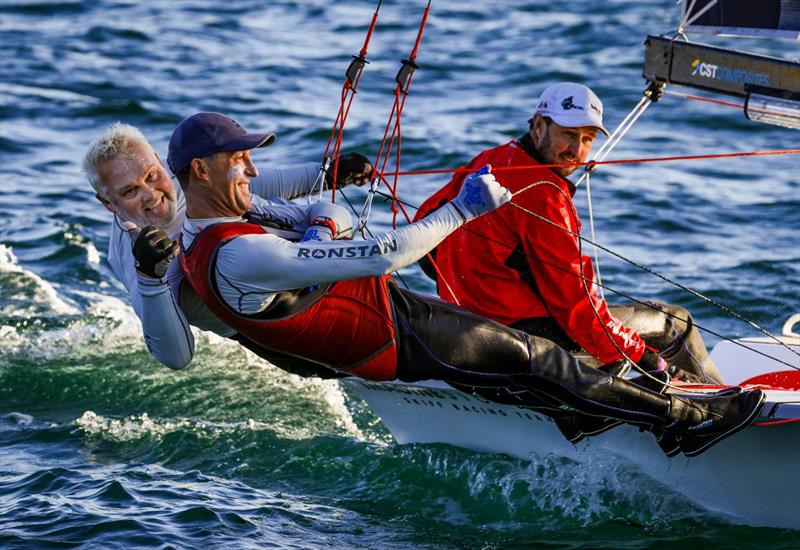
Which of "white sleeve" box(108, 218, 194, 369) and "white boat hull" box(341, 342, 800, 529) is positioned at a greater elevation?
"white sleeve" box(108, 218, 194, 369)

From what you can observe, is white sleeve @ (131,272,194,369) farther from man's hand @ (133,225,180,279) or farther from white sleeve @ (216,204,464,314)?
white sleeve @ (216,204,464,314)

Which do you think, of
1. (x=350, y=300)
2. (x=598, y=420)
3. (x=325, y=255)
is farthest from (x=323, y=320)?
(x=598, y=420)

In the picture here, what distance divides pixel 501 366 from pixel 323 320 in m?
0.64

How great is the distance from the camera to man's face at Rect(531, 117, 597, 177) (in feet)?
15.1

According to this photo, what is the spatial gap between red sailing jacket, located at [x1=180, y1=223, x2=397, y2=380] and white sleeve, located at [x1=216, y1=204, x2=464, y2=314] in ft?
0.18

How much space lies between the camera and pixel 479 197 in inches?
151

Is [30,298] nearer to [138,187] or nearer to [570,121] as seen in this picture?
[138,187]

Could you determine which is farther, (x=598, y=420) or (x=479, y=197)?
(x=598, y=420)

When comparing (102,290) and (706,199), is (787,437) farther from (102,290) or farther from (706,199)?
(706,199)

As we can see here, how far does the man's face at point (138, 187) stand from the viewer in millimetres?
4367

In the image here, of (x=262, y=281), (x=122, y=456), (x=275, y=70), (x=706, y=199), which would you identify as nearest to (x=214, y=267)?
(x=262, y=281)

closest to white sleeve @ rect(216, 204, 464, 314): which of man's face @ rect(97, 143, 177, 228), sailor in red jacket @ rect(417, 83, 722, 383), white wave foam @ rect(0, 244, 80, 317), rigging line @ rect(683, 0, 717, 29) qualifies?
sailor in red jacket @ rect(417, 83, 722, 383)

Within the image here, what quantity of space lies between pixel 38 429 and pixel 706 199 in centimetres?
559

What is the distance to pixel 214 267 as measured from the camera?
149 inches
